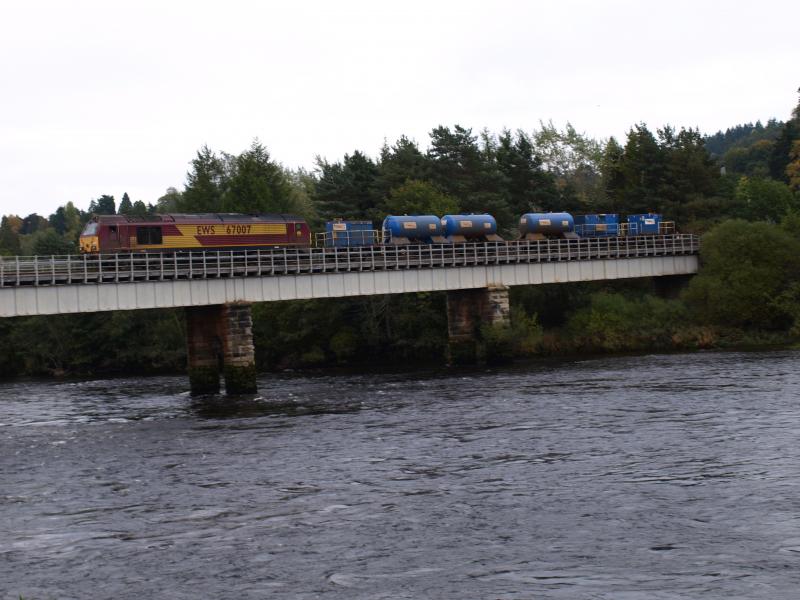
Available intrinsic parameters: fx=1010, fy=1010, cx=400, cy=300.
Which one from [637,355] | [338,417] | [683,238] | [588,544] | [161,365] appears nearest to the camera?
[588,544]

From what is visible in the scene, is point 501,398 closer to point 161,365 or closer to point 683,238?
point 683,238

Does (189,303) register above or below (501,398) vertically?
above

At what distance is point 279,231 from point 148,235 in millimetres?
9060

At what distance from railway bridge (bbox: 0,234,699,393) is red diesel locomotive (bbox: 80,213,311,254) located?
0.91 meters

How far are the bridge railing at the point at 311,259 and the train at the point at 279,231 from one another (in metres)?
0.85

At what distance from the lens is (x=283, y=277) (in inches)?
2350

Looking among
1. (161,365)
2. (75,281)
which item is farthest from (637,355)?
(161,365)

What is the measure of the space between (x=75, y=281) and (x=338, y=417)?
687 inches

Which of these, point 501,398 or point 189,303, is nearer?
point 501,398

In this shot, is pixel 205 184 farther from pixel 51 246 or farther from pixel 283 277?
pixel 283 277

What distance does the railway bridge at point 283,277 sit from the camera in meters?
52.0

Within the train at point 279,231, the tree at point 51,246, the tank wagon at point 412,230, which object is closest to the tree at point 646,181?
the train at point 279,231

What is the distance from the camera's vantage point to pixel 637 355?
225ft

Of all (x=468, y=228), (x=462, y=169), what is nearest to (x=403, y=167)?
(x=462, y=169)
